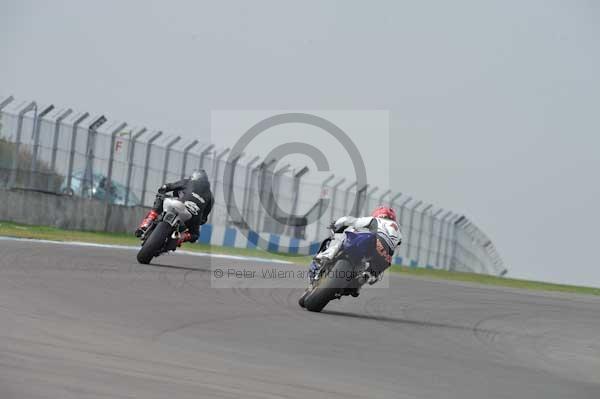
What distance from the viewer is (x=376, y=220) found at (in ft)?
42.9

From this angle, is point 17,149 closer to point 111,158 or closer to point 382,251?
point 111,158

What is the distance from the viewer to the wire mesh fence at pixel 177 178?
1067 inches

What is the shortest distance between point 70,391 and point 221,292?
7871 mm

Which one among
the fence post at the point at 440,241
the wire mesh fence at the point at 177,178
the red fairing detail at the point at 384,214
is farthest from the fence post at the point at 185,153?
the red fairing detail at the point at 384,214

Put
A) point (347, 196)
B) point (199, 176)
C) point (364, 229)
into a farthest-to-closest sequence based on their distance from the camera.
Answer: point (347, 196), point (199, 176), point (364, 229)

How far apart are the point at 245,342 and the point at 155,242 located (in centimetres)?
762

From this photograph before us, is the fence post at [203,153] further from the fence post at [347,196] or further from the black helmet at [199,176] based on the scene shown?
the black helmet at [199,176]

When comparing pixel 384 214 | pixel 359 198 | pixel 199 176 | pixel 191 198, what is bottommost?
pixel 384 214

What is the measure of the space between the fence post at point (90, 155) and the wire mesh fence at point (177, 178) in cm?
2

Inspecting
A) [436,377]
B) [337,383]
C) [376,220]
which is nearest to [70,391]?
[337,383]

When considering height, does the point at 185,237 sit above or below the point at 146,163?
below

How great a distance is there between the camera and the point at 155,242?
16.7 metres

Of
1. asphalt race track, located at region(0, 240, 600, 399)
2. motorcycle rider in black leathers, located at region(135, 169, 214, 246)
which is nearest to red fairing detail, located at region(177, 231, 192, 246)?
motorcycle rider in black leathers, located at region(135, 169, 214, 246)

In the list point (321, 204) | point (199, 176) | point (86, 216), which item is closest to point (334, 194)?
point (321, 204)
